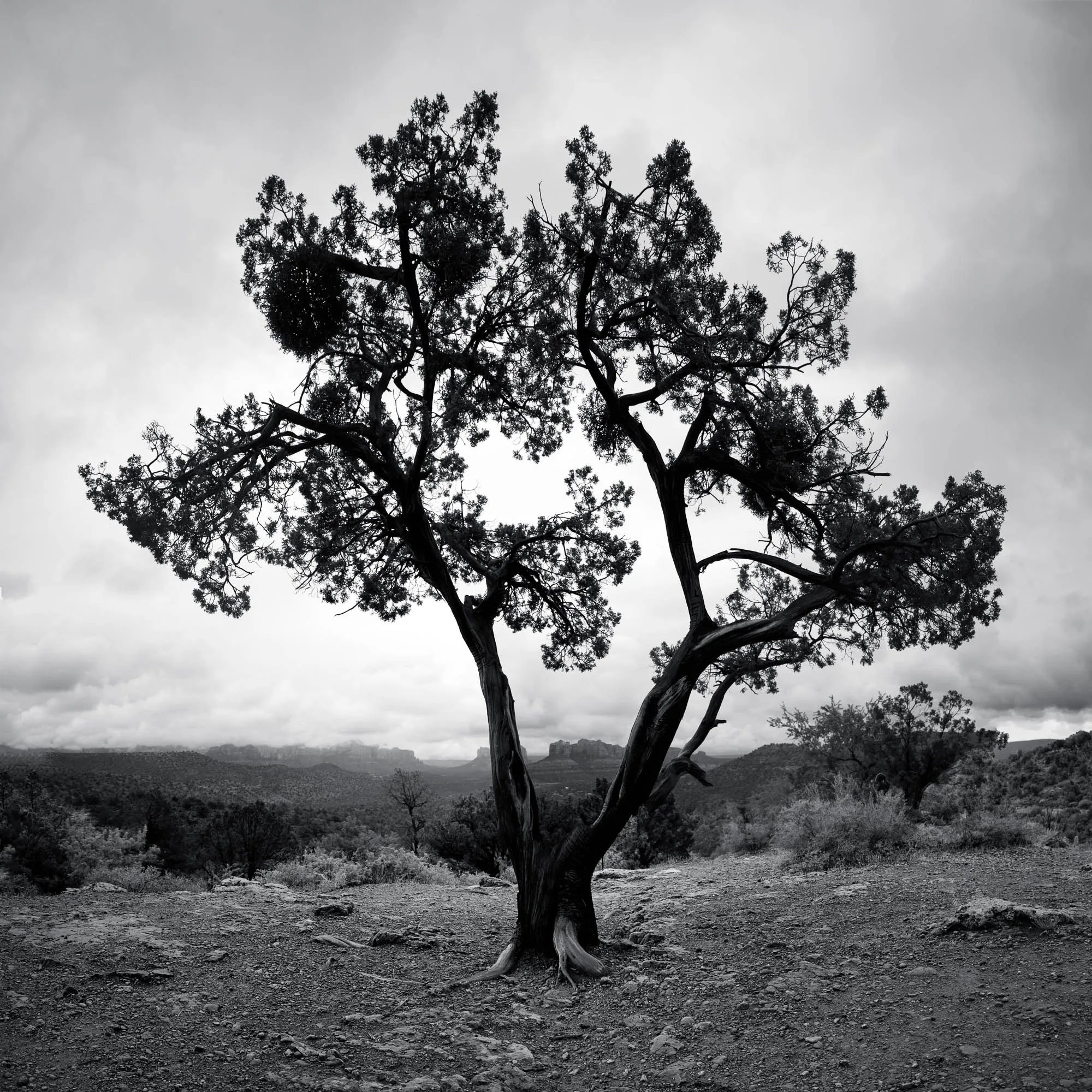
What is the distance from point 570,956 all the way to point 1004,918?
417 cm

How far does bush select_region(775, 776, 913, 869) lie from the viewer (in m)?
12.6

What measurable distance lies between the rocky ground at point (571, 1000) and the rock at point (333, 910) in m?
0.05

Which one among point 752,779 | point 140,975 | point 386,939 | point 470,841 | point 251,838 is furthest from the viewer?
point 752,779

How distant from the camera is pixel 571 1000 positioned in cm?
664

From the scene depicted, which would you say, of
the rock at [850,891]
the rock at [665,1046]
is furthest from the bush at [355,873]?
the rock at [665,1046]

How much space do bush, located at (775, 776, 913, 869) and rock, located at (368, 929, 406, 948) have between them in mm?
7455

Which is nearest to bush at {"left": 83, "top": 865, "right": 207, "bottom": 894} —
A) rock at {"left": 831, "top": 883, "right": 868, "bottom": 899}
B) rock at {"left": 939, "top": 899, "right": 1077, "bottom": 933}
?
rock at {"left": 831, "top": 883, "right": 868, "bottom": 899}

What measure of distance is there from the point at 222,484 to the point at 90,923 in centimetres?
518

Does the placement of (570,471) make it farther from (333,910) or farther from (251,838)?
(251,838)

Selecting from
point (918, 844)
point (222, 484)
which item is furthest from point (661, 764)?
point (918, 844)

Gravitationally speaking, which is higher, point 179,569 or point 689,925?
point 179,569

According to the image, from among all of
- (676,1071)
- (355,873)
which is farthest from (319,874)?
(676,1071)

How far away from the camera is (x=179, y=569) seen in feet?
26.4

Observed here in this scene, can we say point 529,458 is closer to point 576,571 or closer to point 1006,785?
point 576,571
